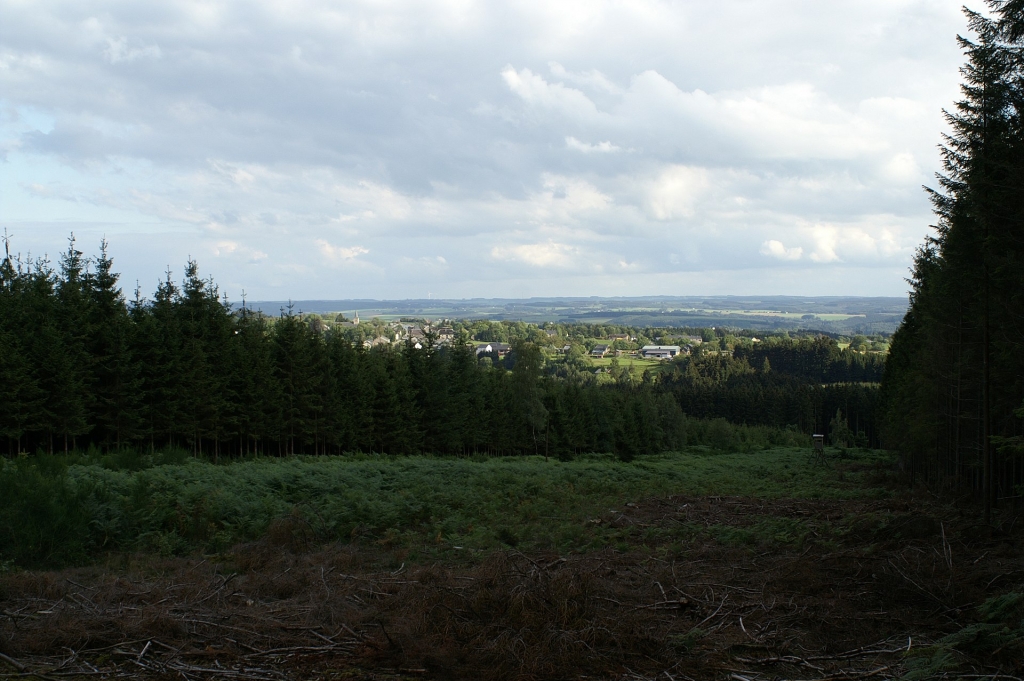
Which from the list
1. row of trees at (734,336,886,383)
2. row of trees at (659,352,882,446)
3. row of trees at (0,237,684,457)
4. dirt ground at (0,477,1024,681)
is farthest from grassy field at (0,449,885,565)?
row of trees at (734,336,886,383)

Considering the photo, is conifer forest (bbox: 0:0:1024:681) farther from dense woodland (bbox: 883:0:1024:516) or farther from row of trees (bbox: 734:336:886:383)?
row of trees (bbox: 734:336:886:383)

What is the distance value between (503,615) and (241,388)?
2913 centimetres

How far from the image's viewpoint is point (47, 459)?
549 inches

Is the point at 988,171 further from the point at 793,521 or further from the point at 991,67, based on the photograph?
the point at 793,521

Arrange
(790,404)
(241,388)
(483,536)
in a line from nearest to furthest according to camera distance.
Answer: (483,536) < (241,388) < (790,404)

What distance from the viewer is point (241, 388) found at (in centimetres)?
3172

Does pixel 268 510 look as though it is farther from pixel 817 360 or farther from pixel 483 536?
pixel 817 360

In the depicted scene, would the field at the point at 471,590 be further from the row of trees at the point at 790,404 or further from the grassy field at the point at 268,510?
the row of trees at the point at 790,404

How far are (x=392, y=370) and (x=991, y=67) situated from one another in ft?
123

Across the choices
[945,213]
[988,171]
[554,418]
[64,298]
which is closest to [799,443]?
[554,418]

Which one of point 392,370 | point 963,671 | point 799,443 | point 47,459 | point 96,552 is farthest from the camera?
point 799,443

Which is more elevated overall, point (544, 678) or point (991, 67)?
point (991, 67)

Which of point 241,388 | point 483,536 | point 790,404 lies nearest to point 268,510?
point 483,536

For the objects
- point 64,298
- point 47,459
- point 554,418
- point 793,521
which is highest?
point 64,298
